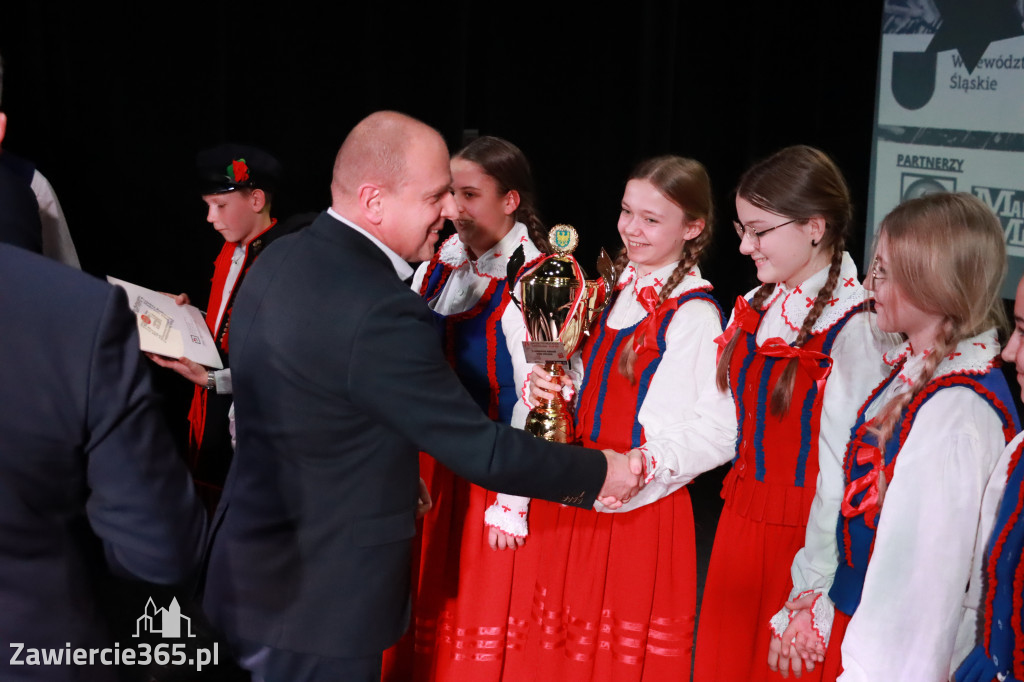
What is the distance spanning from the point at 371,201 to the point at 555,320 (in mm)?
552

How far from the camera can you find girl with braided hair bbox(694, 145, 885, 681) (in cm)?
208

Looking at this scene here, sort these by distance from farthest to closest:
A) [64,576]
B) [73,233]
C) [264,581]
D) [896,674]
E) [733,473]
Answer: [73,233] → [733,473] → [264,581] → [896,674] → [64,576]

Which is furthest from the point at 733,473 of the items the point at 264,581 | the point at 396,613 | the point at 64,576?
the point at 64,576

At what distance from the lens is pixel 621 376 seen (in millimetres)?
2320

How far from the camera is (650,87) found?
4770 mm

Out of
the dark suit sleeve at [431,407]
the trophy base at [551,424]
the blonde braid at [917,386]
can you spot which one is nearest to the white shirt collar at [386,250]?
the dark suit sleeve at [431,407]

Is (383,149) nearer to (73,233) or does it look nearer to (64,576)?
(64,576)

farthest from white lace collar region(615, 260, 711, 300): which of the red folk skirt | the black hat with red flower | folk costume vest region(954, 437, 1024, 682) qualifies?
the black hat with red flower

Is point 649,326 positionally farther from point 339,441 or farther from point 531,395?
point 339,441

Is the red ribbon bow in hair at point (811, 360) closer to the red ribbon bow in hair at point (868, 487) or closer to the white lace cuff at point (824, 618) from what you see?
the red ribbon bow in hair at point (868, 487)

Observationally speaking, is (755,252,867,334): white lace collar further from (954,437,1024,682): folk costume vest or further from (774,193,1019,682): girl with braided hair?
(954,437,1024,682): folk costume vest

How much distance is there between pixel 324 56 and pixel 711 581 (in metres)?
2.87

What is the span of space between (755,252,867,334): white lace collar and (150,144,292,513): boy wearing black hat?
164cm

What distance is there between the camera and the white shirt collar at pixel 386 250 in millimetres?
1887
